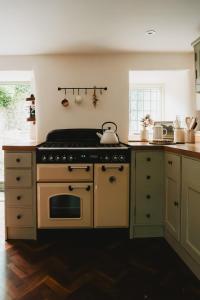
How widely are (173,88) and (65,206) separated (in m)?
2.02

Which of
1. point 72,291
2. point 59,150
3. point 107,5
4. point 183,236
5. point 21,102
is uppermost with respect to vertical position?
point 107,5

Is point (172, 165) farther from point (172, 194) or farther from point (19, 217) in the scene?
point (19, 217)

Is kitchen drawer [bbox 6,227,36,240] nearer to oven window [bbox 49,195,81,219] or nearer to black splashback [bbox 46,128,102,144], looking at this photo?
oven window [bbox 49,195,81,219]

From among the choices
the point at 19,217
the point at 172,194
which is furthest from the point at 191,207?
the point at 19,217

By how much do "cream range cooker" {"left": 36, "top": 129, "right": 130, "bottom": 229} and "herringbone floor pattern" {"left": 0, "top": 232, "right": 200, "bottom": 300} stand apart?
211mm

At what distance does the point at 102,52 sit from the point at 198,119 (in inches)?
51.9

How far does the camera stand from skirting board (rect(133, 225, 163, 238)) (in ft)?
8.05

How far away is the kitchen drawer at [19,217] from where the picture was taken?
240 centimetres

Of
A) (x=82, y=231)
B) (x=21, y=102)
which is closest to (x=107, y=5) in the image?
(x=82, y=231)

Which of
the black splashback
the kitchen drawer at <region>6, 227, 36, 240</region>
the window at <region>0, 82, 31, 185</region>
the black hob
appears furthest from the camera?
the window at <region>0, 82, 31, 185</region>

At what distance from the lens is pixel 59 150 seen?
2320 millimetres

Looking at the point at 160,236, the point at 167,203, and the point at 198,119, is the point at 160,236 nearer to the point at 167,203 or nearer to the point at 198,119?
the point at 167,203

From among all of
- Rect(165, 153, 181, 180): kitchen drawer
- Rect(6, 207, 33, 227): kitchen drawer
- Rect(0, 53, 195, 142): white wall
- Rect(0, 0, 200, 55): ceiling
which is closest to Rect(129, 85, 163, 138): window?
Rect(0, 53, 195, 142): white wall

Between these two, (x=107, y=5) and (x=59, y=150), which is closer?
(x=107, y=5)
